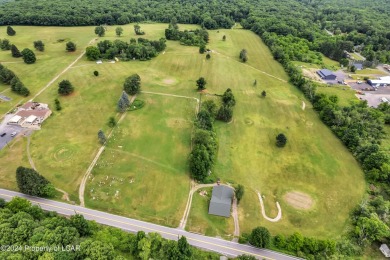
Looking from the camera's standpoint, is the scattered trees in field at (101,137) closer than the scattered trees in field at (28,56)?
Yes

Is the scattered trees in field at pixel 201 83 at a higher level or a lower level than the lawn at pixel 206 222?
higher

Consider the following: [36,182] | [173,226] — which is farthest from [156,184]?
[36,182]

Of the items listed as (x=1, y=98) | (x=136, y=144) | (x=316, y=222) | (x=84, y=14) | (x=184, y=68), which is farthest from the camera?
(x=84, y=14)

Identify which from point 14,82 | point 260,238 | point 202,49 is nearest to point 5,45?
point 14,82

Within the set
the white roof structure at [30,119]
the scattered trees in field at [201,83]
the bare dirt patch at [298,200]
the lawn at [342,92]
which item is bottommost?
the bare dirt patch at [298,200]

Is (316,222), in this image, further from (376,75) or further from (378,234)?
(376,75)

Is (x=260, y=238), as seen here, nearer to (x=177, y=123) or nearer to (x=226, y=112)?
(x=226, y=112)

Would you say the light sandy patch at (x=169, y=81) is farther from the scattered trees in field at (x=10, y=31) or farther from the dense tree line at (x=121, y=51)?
the scattered trees in field at (x=10, y=31)

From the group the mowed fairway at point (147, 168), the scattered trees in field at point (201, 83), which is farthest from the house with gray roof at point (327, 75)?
the mowed fairway at point (147, 168)
